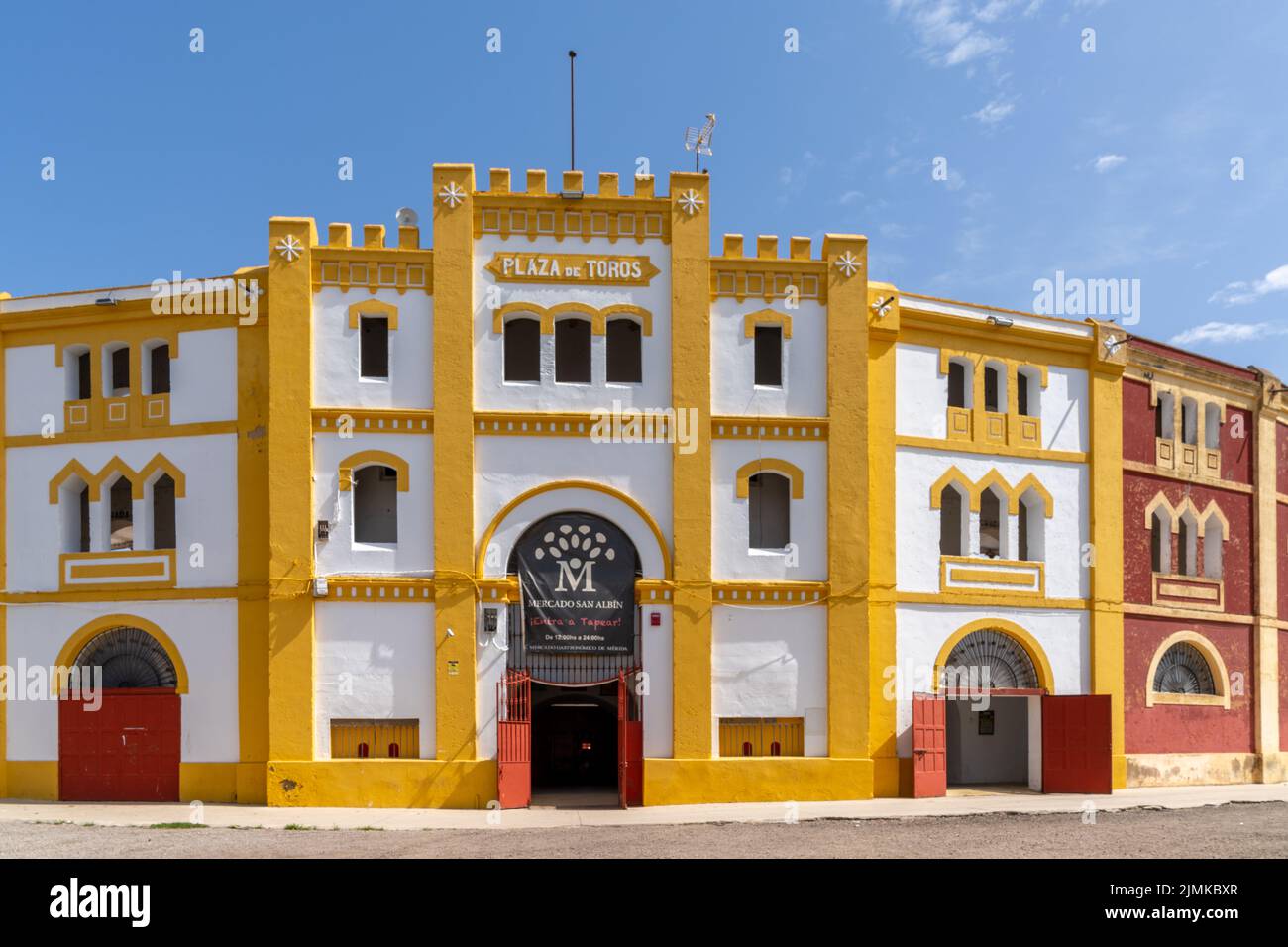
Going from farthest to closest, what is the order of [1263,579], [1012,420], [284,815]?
1. [1263,579]
2. [1012,420]
3. [284,815]

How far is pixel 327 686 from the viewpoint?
2094 centimetres

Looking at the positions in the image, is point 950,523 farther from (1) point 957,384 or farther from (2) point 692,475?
(2) point 692,475

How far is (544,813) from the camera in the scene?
20109 mm

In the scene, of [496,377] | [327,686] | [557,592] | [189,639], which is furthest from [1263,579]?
[189,639]

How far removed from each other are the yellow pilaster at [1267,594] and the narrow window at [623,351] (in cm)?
1731

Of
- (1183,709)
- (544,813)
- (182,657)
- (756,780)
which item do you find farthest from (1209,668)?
(182,657)

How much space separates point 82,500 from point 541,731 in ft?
37.6

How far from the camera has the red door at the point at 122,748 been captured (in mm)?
21344

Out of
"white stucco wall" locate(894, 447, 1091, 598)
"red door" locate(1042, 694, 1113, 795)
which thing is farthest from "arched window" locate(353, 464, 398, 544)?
"red door" locate(1042, 694, 1113, 795)

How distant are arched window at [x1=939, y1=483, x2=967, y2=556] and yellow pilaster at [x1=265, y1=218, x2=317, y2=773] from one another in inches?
550

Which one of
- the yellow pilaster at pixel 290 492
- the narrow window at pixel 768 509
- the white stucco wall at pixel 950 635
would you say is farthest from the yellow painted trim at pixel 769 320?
the yellow pilaster at pixel 290 492

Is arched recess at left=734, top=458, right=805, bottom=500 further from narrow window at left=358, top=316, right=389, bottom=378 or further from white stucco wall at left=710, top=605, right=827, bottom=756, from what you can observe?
narrow window at left=358, top=316, right=389, bottom=378

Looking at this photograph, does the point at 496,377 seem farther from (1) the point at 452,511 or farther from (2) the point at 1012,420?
(2) the point at 1012,420

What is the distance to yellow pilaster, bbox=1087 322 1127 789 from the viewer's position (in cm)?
2430
